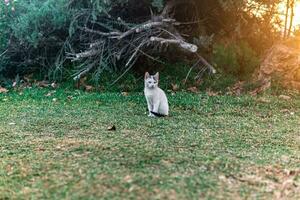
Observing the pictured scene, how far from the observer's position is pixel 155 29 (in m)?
7.98

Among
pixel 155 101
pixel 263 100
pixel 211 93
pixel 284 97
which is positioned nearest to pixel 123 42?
pixel 211 93

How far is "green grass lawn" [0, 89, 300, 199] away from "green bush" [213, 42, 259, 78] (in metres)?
1.22

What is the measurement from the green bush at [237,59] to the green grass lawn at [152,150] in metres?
1.22

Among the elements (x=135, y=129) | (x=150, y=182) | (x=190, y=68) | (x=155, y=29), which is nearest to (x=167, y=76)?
(x=190, y=68)

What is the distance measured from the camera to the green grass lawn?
3.09 m

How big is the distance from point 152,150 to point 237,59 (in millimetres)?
4512

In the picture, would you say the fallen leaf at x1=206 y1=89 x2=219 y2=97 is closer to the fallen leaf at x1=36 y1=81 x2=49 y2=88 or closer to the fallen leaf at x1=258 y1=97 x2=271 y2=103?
the fallen leaf at x1=258 y1=97 x2=271 y2=103

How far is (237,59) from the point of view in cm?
809

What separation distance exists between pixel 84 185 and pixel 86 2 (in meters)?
5.98

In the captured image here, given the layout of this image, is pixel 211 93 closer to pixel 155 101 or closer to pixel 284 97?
pixel 284 97

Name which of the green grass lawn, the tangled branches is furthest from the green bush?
the green grass lawn

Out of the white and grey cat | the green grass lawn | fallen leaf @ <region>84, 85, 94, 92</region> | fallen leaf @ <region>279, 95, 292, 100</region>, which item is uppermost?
fallen leaf @ <region>279, 95, 292, 100</region>

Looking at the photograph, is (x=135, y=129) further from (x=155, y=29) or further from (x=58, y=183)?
(x=155, y=29)

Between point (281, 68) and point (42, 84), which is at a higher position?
point (281, 68)
